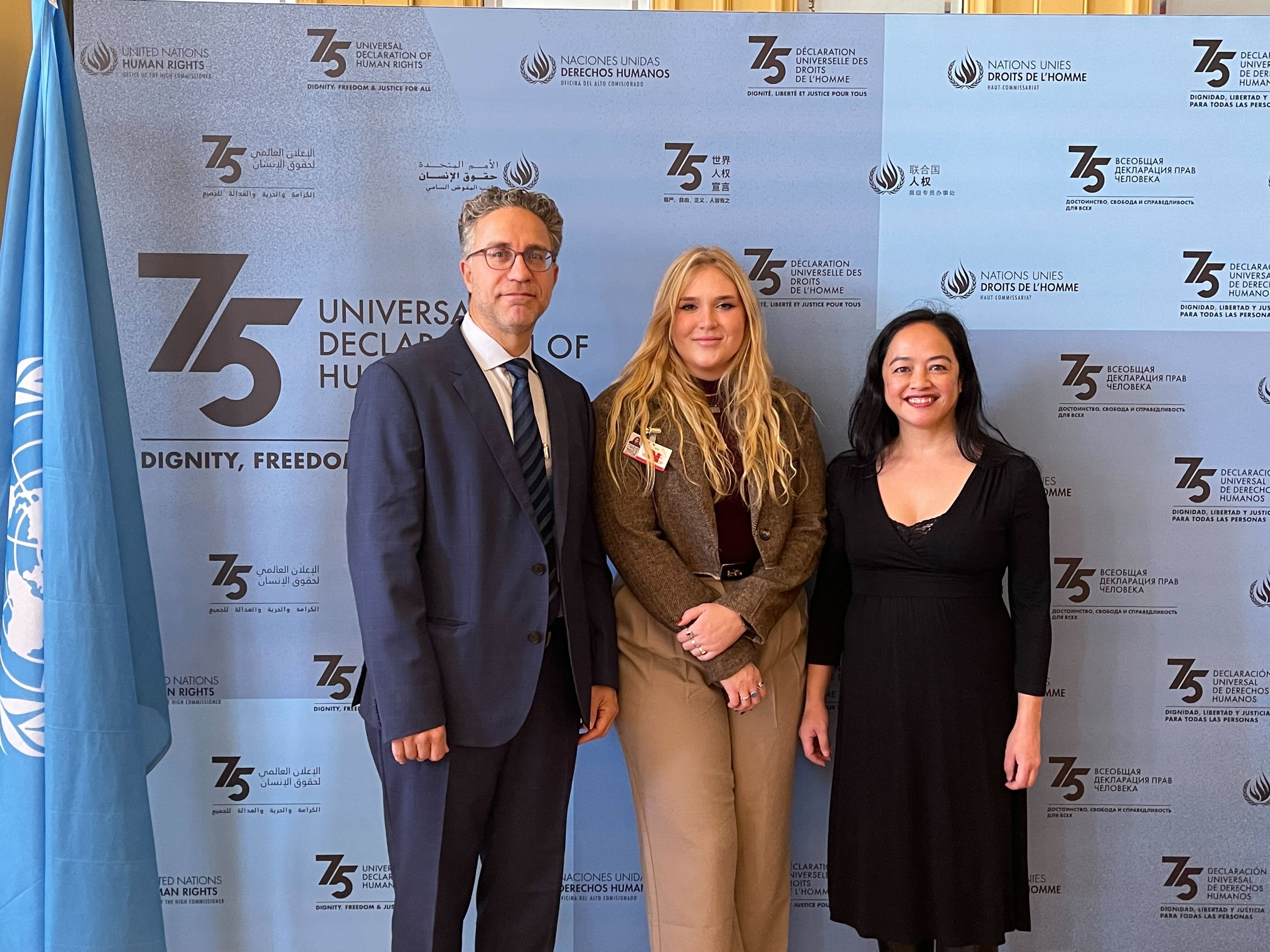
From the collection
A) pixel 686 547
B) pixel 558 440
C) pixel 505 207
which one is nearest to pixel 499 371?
pixel 558 440

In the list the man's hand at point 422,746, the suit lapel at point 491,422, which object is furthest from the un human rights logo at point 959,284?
the man's hand at point 422,746

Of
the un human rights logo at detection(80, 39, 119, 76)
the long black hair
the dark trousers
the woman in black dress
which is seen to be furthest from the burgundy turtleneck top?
the un human rights logo at detection(80, 39, 119, 76)

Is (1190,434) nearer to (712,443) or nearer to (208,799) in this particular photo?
(712,443)

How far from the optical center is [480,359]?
6.86 ft

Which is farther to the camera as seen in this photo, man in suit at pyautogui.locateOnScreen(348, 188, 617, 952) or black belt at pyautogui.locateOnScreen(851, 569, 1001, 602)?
black belt at pyautogui.locateOnScreen(851, 569, 1001, 602)

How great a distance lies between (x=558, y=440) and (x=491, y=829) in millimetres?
882

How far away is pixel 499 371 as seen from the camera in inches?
83.0

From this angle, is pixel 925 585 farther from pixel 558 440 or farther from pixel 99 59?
pixel 99 59

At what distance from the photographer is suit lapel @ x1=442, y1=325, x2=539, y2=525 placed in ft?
6.59

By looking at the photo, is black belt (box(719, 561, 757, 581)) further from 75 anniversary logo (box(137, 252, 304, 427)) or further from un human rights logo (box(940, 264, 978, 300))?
75 anniversary logo (box(137, 252, 304, 427))

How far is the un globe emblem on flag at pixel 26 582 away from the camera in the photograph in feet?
7.36

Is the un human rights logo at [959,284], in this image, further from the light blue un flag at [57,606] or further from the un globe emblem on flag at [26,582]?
the un globe emblem on flag at [26,582]

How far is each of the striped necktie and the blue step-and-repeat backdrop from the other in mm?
682

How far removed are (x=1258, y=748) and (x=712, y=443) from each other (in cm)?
196
